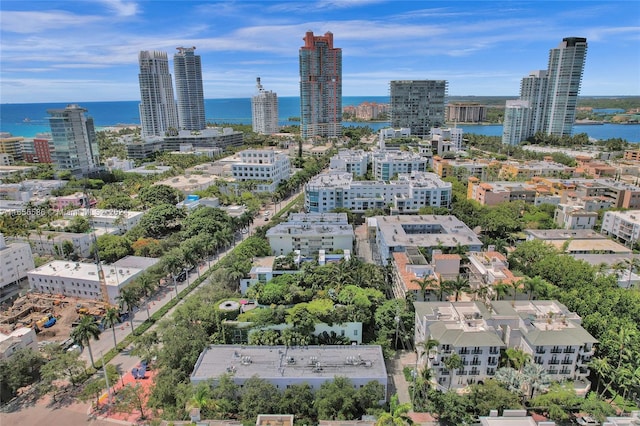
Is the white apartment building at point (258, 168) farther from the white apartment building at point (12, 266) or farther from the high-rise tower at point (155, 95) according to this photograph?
the high-rise tower at point (155, 95)

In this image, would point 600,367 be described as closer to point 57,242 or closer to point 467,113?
point 57,242

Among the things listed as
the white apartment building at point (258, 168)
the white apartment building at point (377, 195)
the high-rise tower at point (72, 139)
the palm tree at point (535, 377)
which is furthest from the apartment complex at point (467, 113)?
the palm tree at point (535, 377)

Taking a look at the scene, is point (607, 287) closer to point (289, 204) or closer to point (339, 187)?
point (339, 187)

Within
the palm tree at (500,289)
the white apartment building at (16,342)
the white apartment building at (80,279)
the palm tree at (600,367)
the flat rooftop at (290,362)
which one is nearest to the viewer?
the flat rooftop at (290,362)

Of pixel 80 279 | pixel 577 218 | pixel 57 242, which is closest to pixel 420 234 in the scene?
pixel 577 218

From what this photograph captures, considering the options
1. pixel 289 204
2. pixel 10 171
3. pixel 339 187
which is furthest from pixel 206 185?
pixel 10 171

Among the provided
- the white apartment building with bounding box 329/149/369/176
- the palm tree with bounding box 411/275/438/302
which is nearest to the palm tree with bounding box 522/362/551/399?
the palm tree with bounding box 411/275/438/302

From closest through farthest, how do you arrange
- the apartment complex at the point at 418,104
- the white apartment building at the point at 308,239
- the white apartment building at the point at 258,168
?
the white apartment building at the point at 308,239
the white apartment building at the point at 258,168
the apartment complex at the point at 418,104
